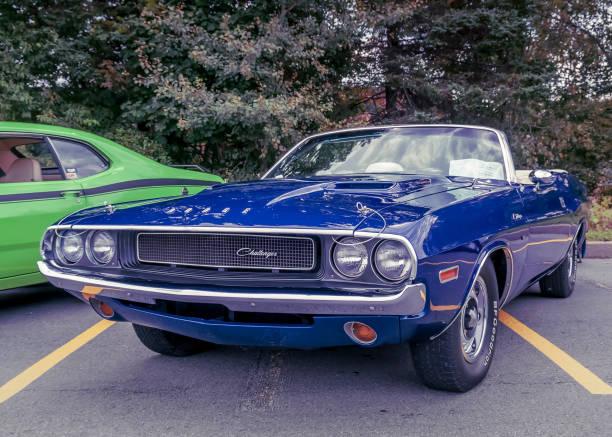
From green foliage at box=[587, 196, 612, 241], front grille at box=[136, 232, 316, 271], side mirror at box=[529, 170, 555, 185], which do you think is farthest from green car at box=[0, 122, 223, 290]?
green foliage at box=[587, 196, 612, 241]

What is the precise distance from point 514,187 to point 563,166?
1416 cm

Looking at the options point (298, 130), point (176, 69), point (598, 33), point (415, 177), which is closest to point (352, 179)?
point (415, 177)

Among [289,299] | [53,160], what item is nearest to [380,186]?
[289,299]

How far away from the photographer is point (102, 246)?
2.96 metres

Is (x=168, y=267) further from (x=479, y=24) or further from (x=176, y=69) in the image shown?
(x=479, y=24)

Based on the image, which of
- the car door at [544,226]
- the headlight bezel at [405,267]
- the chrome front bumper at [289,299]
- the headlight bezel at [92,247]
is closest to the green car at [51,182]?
the headlight bezel at [92,247]

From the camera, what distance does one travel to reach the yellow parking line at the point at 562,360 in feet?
9.77

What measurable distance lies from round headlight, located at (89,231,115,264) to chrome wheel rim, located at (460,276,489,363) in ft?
5.92

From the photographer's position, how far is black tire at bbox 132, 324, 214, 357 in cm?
347

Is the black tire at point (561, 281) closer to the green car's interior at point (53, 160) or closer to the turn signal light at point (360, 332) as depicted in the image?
the turn signal light at point (360, 332)

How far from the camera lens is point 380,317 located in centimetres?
235

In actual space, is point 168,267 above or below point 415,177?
below

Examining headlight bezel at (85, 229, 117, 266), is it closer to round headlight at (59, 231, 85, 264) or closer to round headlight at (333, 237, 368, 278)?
round headlight at (59, 231, 85, 264)

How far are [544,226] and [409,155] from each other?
3.53 feet
